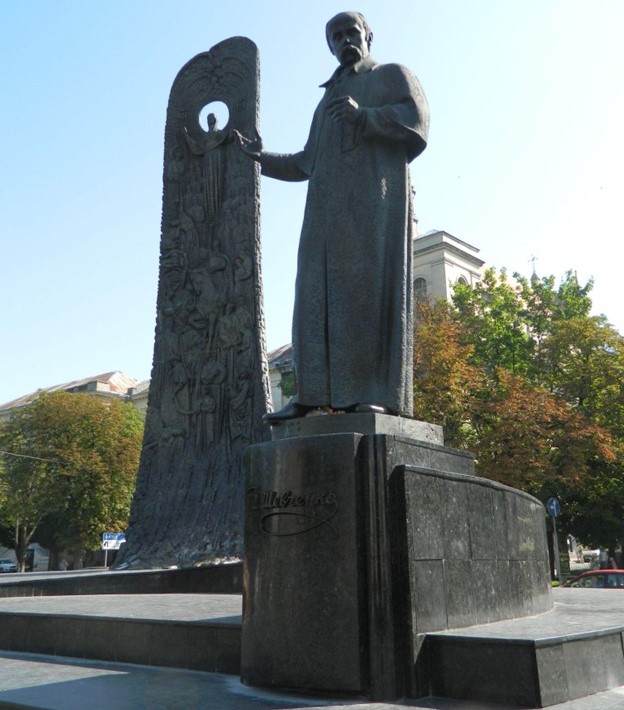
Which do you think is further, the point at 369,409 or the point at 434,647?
the point at 369,409

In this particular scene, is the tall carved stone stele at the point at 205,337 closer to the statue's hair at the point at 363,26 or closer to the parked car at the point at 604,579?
the parked car at the point at 604,579

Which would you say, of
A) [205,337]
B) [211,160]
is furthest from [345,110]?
[211,160]

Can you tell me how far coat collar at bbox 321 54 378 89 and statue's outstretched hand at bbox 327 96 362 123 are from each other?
667 mm

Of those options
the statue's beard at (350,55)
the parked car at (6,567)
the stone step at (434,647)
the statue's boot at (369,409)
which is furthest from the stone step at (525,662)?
the parked car at (6,567)

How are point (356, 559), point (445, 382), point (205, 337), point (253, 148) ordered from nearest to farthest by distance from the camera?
point (356, 559) → point (253, 148) → point (205, 337) → point (445, 382)

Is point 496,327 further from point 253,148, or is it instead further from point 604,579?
point 253,148

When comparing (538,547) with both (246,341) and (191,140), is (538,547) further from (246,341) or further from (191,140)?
(191,140)

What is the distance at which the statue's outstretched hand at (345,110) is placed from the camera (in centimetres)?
515

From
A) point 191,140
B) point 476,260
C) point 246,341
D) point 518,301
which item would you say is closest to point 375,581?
point 246,341

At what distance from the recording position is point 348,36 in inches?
225

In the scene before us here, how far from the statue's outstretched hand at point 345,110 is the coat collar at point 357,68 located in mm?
667

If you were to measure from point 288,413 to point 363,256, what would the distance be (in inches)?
48.4

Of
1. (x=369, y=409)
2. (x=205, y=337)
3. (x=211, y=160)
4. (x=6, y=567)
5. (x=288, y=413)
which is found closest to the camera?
(x=369, y=409)

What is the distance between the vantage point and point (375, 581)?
13.4 feet
